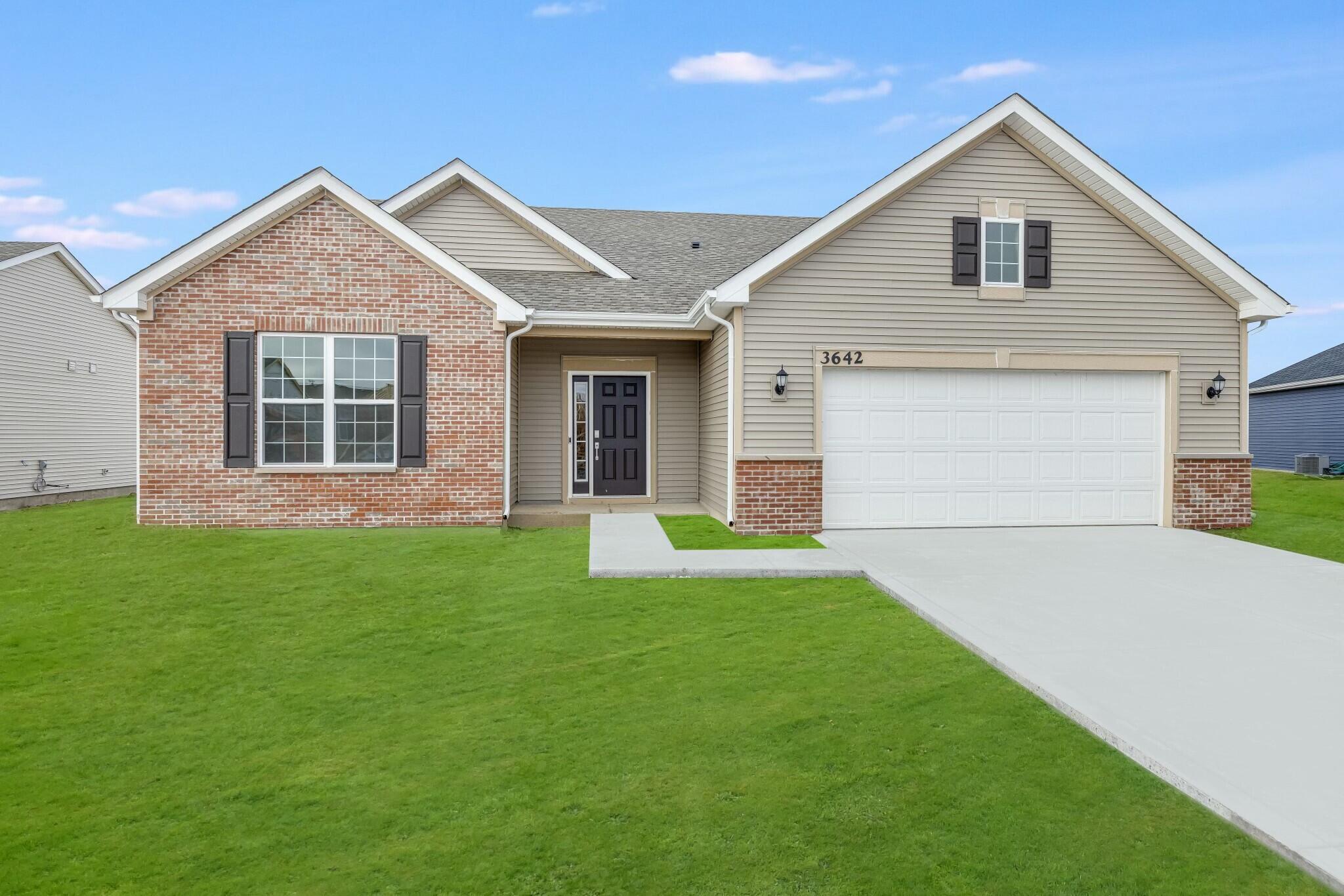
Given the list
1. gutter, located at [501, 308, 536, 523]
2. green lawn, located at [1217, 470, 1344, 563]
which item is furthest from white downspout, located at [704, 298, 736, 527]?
green lawn, located at [1217, 470, 1344, 563]

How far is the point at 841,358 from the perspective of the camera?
1059 centimetres

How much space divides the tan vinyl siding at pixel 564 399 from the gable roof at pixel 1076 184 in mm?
3313

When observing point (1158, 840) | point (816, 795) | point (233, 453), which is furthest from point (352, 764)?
point (233, 453)

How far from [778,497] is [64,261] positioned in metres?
17.3

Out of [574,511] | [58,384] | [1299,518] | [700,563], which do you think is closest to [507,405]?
[574,511]

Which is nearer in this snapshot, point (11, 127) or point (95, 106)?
point (11, 127)

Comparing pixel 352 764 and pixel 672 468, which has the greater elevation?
pixel 672 468

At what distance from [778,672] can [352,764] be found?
8.56ft

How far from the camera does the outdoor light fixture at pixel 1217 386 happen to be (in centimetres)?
1124

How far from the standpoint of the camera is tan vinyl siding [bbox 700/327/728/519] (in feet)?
36.2

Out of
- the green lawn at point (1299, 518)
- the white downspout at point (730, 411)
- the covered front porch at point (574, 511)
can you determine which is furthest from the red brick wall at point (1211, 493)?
the covered front porch at point (574, 511)

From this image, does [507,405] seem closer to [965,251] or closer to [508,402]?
[508,402]

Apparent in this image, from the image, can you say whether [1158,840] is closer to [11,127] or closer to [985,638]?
[985,638]

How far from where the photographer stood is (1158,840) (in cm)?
307
